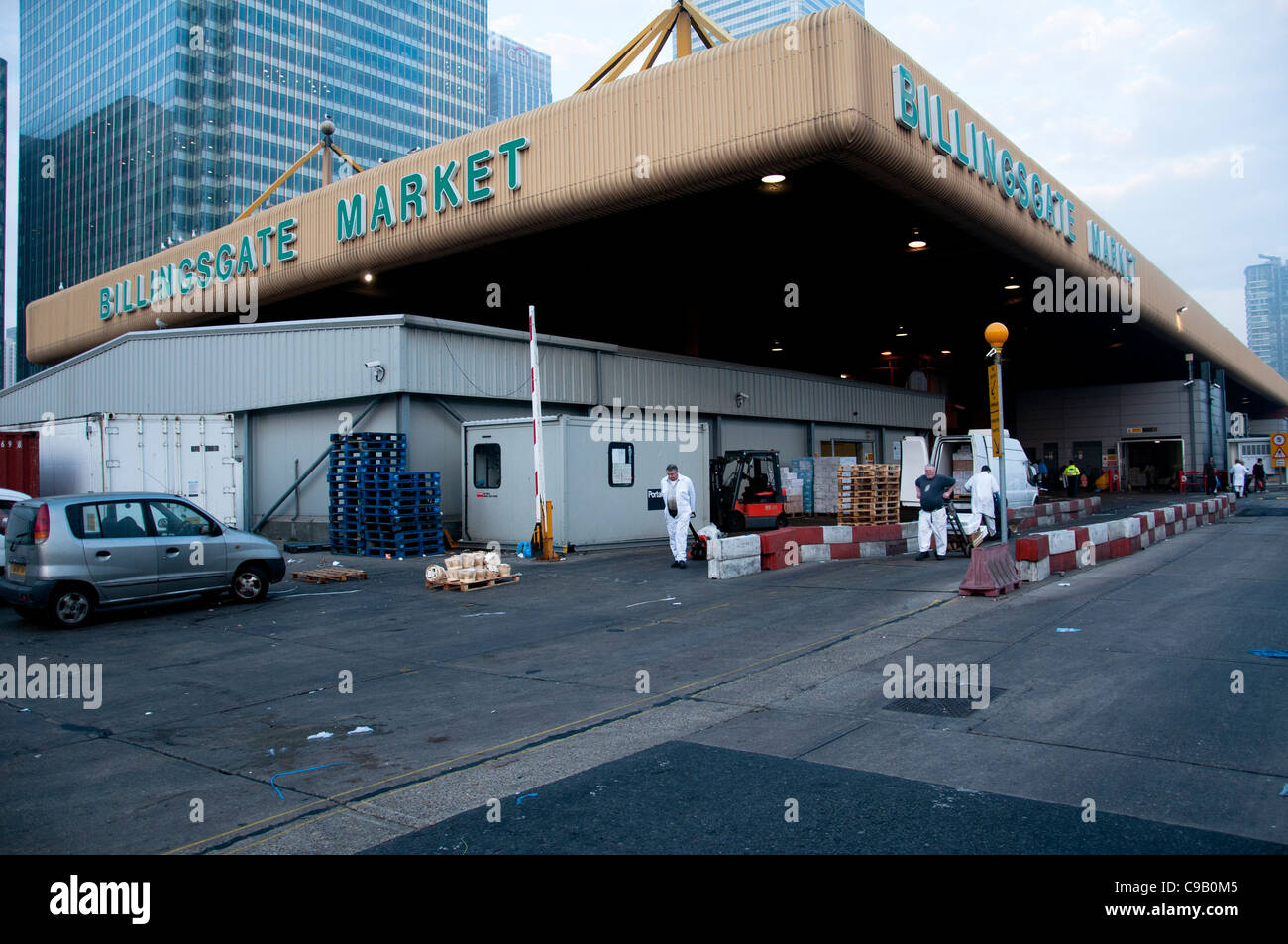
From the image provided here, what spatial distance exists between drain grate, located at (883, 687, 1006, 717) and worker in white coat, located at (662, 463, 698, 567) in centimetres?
901

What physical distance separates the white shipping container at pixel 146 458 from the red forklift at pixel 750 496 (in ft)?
39.8

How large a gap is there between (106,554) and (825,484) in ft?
80.0

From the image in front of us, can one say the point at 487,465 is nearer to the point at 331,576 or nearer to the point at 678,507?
the point at 331,576

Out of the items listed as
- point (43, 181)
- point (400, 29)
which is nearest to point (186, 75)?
point (400, 29)

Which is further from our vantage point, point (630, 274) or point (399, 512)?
point (630, 274)

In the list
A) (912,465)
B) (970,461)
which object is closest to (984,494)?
(970,461)

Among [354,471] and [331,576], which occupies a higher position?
[354,471]

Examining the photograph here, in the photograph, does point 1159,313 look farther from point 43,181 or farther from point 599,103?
point 43,181

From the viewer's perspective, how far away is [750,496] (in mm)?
23328

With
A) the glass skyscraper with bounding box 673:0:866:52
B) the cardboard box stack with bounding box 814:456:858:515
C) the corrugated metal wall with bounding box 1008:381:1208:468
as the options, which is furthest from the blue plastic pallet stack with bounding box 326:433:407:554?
the glass skyscraper with bounding box 673:0:866:52

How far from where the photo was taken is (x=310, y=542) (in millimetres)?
21547

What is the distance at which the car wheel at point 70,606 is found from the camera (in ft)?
35.1

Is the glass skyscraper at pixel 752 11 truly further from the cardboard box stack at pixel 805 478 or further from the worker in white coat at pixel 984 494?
the worker in white coat at pixel 984 494
